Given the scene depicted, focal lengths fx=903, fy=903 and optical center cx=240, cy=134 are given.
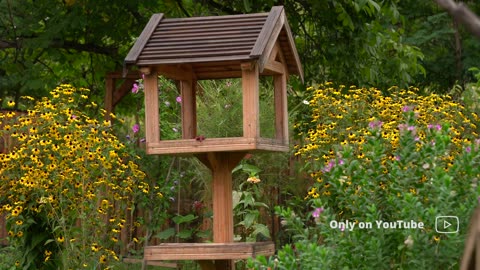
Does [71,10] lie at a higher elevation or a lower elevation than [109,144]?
higher

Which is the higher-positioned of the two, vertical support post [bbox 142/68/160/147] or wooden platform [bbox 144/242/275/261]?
vertical support post [bbox 142/68/160/147]

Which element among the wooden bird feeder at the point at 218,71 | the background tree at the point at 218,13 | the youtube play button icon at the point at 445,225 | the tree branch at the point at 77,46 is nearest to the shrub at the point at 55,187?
the wooden bird feeder at the point at 218,71

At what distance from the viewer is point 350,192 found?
392cm

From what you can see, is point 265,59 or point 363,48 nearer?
point 265,59

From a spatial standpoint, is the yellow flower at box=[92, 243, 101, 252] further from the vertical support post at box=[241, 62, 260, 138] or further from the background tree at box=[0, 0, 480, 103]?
the background tree at box=[0, 0, 480, 103]

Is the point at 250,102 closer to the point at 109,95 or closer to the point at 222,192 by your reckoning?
the point at 222,192

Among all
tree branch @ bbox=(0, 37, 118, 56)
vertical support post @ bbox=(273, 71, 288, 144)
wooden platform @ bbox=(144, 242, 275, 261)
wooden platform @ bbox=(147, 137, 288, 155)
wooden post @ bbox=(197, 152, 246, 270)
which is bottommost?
wooden platform @ bbox=(144, 242, 275, 261)

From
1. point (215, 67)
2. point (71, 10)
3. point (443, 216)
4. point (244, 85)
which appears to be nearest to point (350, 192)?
point (443, 216)

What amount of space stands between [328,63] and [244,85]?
4.92m

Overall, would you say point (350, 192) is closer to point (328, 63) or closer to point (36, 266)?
point (36, 266)

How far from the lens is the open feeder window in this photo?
5.34 metres

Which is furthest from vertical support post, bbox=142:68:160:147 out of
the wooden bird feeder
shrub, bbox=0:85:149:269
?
shrub, bbox=0:85:149:269

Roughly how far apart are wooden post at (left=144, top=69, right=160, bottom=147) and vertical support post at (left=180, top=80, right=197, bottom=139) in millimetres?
413

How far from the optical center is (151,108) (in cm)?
556
